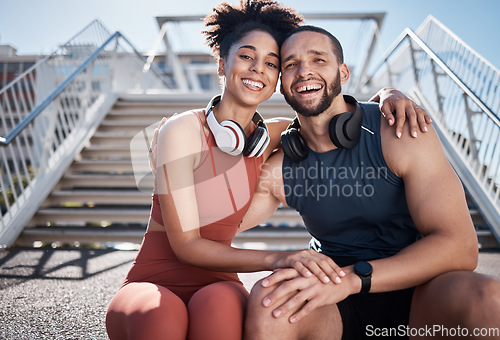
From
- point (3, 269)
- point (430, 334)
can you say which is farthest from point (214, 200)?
point (3, 269)

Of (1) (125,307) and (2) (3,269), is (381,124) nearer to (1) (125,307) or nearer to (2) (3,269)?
(1) (125,307)

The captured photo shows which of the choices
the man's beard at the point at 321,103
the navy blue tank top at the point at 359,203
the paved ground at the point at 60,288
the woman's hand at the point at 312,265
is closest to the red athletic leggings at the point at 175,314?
the woman's hand at the point at 312,265

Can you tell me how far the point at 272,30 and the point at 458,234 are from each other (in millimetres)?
1287

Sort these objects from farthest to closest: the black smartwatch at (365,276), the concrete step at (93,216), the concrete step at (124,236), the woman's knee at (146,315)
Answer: the concrete step at (93,216) < the concrete step at (124,236) < the black smartwatch at (365,276) < the woman's knee at (146,315)

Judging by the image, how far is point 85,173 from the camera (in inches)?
204

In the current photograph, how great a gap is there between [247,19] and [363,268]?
1.39 meters

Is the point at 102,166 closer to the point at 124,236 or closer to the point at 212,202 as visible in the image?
the point at 124,236

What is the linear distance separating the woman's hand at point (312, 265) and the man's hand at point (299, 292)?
0.02 meters

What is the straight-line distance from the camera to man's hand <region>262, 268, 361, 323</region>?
1241 mm

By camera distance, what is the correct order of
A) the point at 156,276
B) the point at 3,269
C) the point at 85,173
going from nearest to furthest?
the point at 156,276
the point at 3,269
the point at 85,173

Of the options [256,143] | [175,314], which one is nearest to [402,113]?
[256,143]

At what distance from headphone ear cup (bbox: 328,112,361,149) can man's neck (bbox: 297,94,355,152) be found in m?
Answer: 0.13

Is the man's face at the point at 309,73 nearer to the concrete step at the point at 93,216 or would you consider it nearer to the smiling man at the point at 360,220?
the smiling man at the point at 360,220

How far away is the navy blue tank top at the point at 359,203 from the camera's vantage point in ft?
5.17
